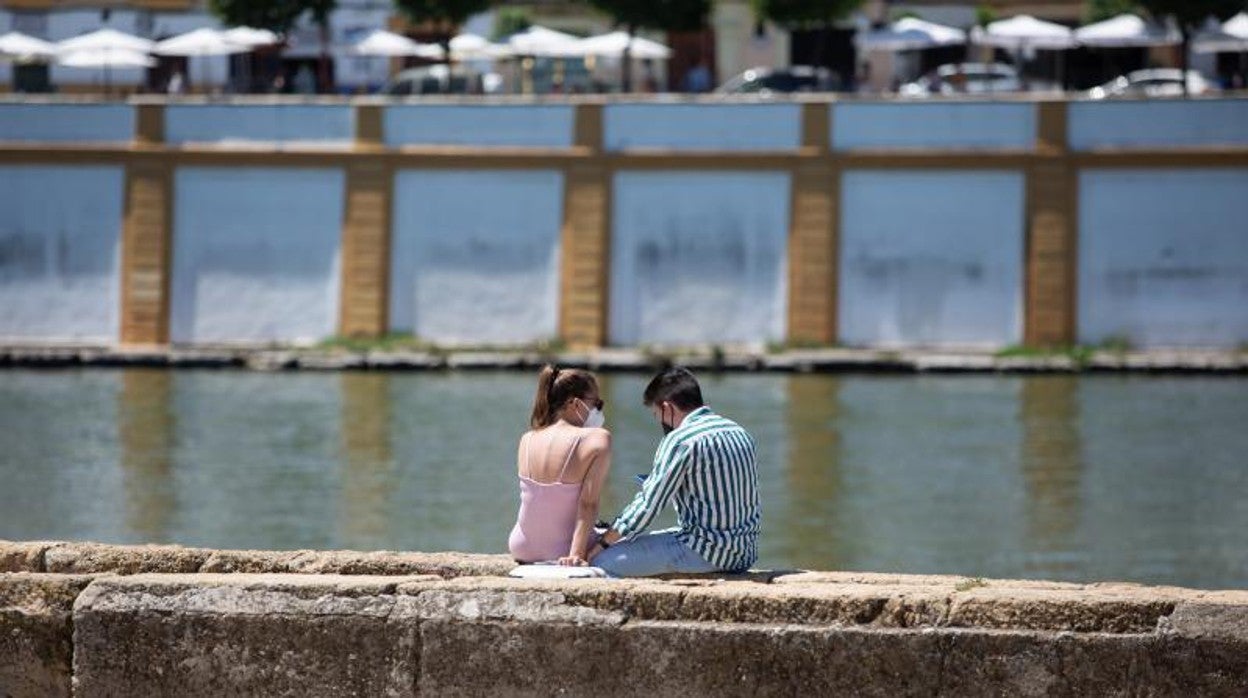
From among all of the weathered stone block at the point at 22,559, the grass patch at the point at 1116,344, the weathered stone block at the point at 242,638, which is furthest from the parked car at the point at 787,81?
the weathered stone block at the point at 242,638

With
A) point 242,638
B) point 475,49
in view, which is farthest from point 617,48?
point 242,638

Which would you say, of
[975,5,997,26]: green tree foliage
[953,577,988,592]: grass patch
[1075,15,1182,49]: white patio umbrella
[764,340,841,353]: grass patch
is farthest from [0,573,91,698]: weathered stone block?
[975,5,997,26]: green tree foliage

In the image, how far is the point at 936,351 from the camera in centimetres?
3591

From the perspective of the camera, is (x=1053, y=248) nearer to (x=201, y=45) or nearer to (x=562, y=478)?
(x=201, y=45)

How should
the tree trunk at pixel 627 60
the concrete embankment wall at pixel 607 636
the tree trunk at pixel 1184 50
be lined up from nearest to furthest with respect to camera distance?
the concrete embankment wall at pixel 607 636
the tree trunk at pixel 1184 50
the tree trunk at pixel 627 60

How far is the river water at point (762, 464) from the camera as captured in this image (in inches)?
899

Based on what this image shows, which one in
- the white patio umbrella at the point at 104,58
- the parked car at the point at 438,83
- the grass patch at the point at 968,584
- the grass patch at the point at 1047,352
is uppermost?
the white patio umbrella at the point at 104,58

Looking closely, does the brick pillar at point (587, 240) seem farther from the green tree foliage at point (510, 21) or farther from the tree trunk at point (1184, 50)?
the green tree foliage at point (510, 21)

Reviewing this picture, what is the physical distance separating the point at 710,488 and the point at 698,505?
70mm

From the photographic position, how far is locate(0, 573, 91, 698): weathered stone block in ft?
27.7

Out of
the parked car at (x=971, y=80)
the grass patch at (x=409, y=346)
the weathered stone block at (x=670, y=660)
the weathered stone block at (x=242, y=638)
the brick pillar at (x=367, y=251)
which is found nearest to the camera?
the weathered stone block at (x=670, y=660)

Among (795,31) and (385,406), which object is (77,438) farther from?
(795,31)

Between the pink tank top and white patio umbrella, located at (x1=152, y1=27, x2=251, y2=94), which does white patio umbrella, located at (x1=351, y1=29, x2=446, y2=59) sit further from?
the pink tank top

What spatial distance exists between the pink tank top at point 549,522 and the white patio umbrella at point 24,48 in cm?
3323
